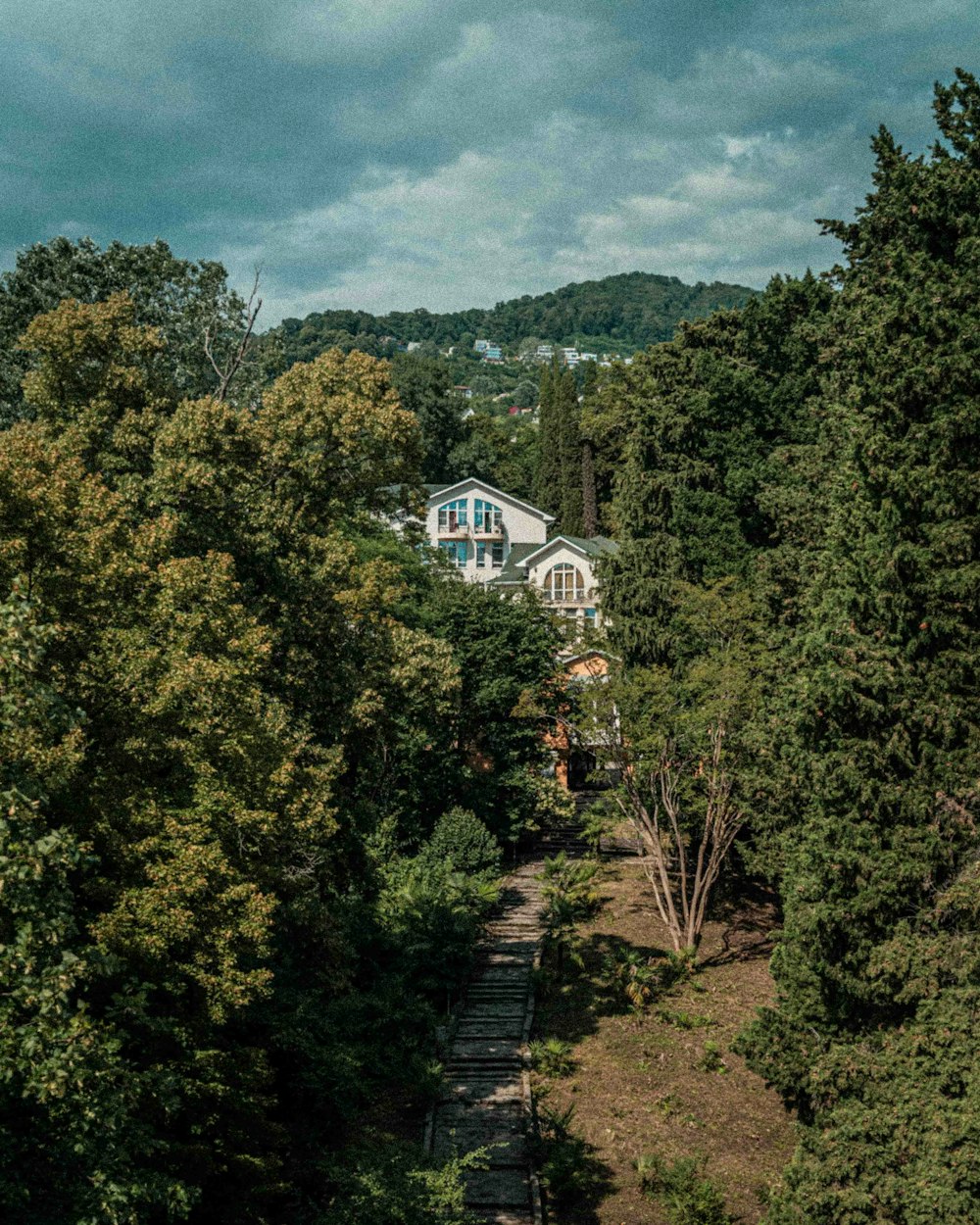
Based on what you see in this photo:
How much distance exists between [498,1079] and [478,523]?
47.2 m

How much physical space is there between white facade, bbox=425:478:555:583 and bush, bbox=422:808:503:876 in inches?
1392

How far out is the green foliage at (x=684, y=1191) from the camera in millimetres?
18203

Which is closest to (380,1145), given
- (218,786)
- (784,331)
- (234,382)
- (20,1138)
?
(218,786)

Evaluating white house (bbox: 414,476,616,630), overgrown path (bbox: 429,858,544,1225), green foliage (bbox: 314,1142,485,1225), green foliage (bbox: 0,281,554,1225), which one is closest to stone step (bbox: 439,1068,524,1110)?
overgrown path (bbox: 429,858,544,1225)

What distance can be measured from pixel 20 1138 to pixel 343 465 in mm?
15467

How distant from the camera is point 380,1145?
745 inches

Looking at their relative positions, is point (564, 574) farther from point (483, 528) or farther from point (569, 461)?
Result: point (569, 461)

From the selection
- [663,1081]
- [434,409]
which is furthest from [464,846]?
[434,409]

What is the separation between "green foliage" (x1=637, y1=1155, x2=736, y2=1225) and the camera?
59.7ft

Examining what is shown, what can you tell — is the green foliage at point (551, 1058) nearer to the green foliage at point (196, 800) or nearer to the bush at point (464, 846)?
the green foliage at point (196, 800)

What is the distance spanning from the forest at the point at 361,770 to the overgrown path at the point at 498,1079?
899 mm

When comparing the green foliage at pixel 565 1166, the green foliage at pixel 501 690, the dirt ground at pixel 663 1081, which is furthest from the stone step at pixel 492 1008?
the green foliage at pixel 501 690

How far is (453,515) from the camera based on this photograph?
6756 centimetres

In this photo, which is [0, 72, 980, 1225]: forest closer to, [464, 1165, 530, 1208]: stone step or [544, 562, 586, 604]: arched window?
[464, 1165, 530, 1208]: stone step
